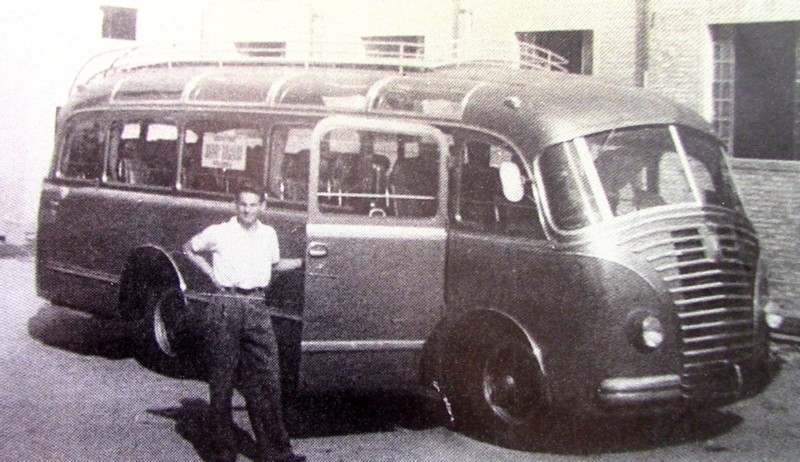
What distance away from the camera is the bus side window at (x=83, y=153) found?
8.39 m

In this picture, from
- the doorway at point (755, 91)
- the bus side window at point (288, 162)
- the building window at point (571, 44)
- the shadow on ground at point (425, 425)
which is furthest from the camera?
the building window at point (571, 44)

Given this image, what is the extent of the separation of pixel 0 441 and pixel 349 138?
2.97m

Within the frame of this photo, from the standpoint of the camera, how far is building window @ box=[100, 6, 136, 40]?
12.7 metres

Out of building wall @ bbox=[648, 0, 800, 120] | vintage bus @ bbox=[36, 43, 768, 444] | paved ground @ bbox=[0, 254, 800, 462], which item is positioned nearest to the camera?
vintage bus @ bbox=[36, 43, 768, 444]

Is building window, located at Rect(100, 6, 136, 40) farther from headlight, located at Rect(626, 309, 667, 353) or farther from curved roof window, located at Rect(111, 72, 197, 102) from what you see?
headlight, located at Rect(626, 309, 667, 353)

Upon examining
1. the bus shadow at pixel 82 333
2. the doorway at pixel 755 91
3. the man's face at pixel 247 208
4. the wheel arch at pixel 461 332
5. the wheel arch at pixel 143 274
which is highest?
the doorway at pixel 755 91

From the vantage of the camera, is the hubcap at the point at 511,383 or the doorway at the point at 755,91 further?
the doorway at the point at 755,91

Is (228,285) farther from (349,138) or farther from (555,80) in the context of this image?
(555,80)

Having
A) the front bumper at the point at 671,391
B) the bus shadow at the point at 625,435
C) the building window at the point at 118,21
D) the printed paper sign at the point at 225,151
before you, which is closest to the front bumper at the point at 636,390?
the front bumper at the point at 671,391

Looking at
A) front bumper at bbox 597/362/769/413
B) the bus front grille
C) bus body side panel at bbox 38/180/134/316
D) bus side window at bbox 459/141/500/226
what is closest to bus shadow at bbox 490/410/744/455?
front bumper at bbox 597/362/769/413

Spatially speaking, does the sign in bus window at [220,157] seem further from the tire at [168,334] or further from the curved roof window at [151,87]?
the tire at [168,334]

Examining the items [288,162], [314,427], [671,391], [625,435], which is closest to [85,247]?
[288,162]

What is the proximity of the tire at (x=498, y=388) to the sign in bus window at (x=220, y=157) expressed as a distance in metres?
2.30

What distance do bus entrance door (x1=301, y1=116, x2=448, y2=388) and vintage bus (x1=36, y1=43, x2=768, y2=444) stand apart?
0.04ft
